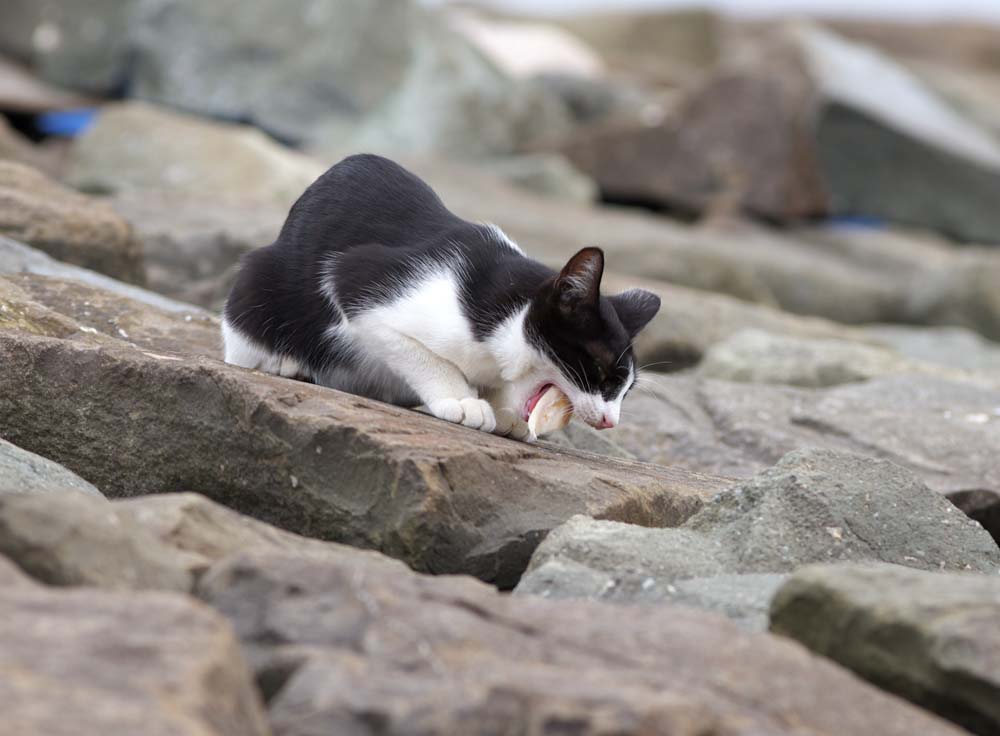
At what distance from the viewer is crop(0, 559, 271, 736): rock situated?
1.92 m

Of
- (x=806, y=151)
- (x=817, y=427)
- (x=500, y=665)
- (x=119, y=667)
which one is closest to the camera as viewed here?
(x=119, y=667)

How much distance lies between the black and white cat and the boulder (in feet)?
26.4

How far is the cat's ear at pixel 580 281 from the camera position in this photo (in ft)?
12.4

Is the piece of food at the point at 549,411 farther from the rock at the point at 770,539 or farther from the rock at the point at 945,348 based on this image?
the rock at the point at 945,348

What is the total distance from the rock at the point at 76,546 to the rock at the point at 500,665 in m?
0.13

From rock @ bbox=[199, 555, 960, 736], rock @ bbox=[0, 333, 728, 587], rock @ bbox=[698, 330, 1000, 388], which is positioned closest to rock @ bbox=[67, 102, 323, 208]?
rock @ bbox=[698, 330, 1000, 388]

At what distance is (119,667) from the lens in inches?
80.9

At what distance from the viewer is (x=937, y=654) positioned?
2590 mm

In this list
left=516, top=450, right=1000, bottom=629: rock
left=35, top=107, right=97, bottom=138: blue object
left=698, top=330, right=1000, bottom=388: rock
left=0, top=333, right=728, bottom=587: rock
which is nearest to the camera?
left=516, top=450, right=1000, bottom=629: rock

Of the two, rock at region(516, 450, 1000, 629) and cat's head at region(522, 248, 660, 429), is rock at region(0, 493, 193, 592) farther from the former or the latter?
cat's head at region(522, 248, 660, 429)

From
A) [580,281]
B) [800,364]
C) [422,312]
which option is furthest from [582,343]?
[800,364]

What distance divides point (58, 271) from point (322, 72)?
709 cm

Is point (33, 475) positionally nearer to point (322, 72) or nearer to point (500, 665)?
point (500, 665)

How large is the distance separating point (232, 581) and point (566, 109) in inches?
505
